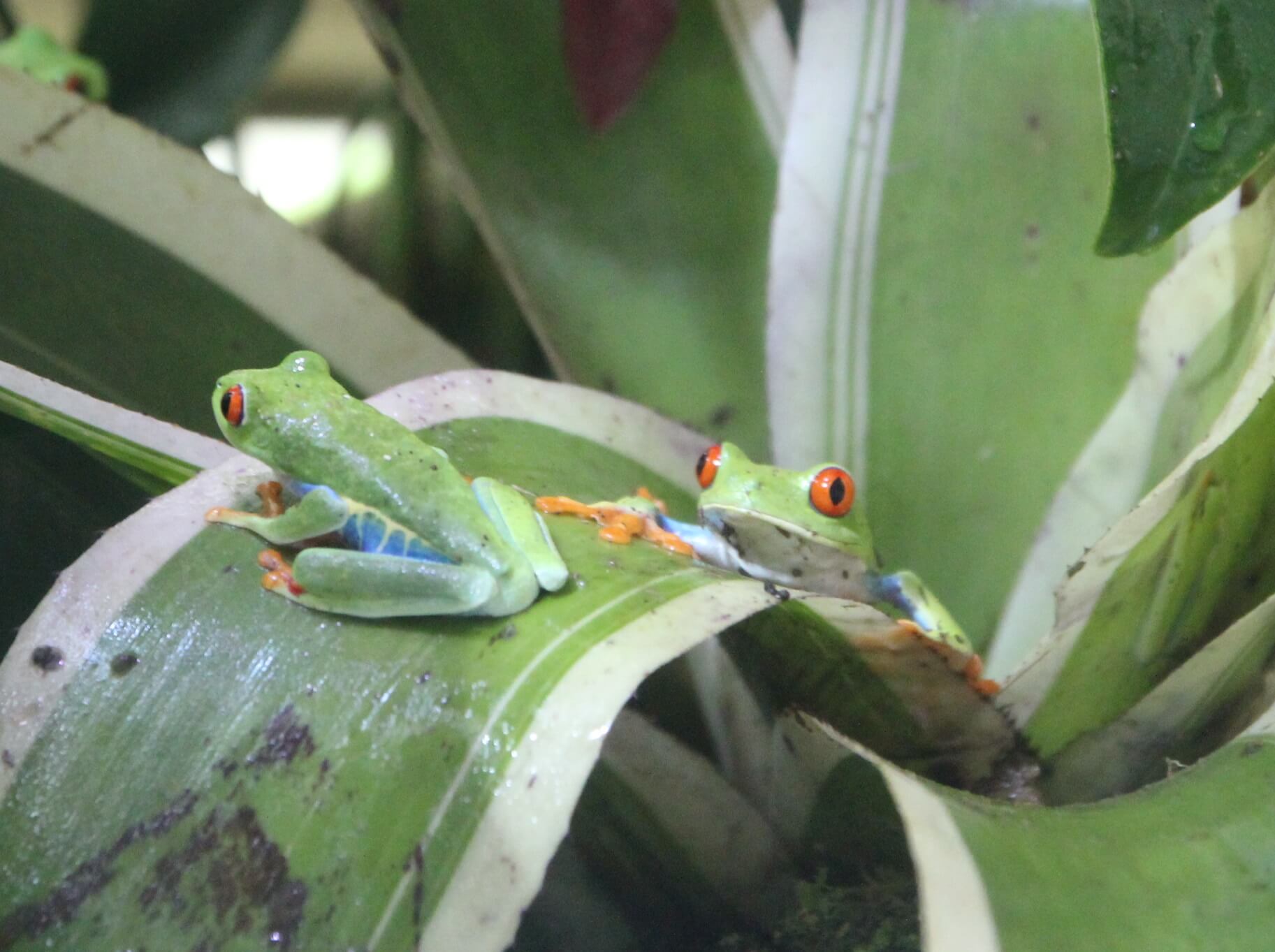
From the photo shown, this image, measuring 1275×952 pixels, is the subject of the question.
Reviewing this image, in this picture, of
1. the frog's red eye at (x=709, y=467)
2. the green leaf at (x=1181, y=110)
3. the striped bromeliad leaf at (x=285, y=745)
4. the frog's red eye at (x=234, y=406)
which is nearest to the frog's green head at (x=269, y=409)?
the frog's red eye at (x=234, y=406)

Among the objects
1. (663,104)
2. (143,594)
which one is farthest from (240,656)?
(663,104)

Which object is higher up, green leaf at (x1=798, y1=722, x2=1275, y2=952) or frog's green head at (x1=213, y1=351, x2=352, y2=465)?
frog's green head at (x1=213, y1=351, x2=352, y2=465)

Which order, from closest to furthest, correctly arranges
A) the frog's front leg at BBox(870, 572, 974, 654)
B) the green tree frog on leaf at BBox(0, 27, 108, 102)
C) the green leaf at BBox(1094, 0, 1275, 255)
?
the green leaf at BBox(1094, 0, 1275, 255)
the frog's front leg at BBox(870, 572, 974, 654)
the green tree frog on leaf at BBox(0, 27, 108, 102)

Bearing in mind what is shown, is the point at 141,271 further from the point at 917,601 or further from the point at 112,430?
the point at 917,601

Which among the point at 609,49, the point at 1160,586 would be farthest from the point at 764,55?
the point at 1160,586

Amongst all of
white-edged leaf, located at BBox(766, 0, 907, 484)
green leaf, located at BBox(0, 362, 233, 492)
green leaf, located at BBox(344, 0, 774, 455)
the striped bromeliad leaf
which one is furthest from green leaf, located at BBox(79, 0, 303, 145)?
the striped bromeliad leaf

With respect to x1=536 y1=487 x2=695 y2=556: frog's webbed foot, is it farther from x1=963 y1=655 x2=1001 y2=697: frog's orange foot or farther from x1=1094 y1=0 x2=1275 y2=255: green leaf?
x1=1094 y1=0 x2=1275 y2=255: green leaf
